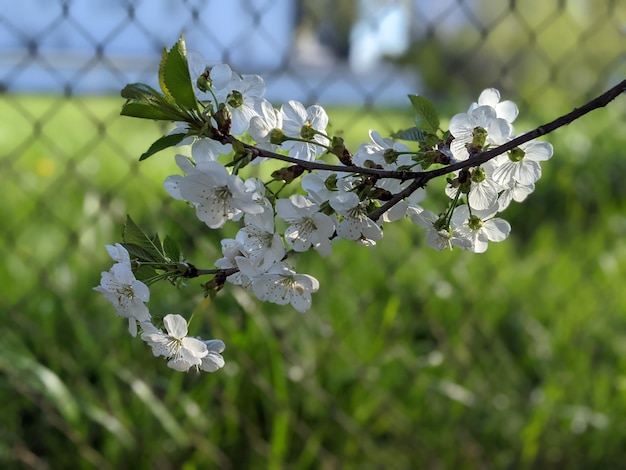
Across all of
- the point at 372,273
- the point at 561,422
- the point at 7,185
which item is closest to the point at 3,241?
the point at 7,185

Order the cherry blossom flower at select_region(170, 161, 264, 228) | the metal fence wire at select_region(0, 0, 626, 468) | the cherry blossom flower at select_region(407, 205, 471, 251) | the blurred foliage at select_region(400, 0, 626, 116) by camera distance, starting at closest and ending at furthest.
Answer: the cherry blossom flower at select_region(170, 161, 264, 228) → the cherry blossom flower at select_region(407, 205, 471, 251) → the metal fence wire at select_region(0, 0, 626, 468) → the blurred foliage at select_region(400, 0, 626, 116)

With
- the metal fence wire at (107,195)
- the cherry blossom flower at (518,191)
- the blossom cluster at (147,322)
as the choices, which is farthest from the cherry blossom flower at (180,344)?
the metal fence wire at (107,195)

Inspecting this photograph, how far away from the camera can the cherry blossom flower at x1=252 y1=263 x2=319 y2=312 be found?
49 centimetres

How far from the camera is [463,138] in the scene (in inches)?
20.7

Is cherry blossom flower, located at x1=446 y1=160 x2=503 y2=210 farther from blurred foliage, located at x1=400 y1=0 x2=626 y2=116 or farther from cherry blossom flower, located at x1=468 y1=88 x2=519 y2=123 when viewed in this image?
blurred foliage, located at x1=400 y1=0 x2=626 y2=116

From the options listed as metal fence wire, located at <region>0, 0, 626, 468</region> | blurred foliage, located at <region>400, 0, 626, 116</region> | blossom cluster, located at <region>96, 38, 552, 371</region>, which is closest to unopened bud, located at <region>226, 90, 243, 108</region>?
blossom cluster, located at <region>96, 38, 552, 371</region>

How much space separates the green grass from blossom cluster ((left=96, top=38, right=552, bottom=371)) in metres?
0.75

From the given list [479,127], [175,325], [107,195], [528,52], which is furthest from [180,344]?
[528,52]

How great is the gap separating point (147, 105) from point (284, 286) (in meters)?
0.14

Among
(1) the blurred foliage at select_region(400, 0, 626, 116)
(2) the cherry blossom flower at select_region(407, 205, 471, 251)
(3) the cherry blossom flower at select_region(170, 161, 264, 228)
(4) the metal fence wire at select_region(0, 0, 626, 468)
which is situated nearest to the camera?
(3) the cherry blossom flower at select_region(170, 161, 264, 228)

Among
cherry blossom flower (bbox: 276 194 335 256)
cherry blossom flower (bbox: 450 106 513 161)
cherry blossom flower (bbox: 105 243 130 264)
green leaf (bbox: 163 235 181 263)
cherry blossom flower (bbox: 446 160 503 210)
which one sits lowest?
cherry blossom flower (bbox: 105 243 130 264)

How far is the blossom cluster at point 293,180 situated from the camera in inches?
18.7

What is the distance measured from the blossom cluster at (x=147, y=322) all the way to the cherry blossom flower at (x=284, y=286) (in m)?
0.05

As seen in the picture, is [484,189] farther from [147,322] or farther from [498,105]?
[147,322]
